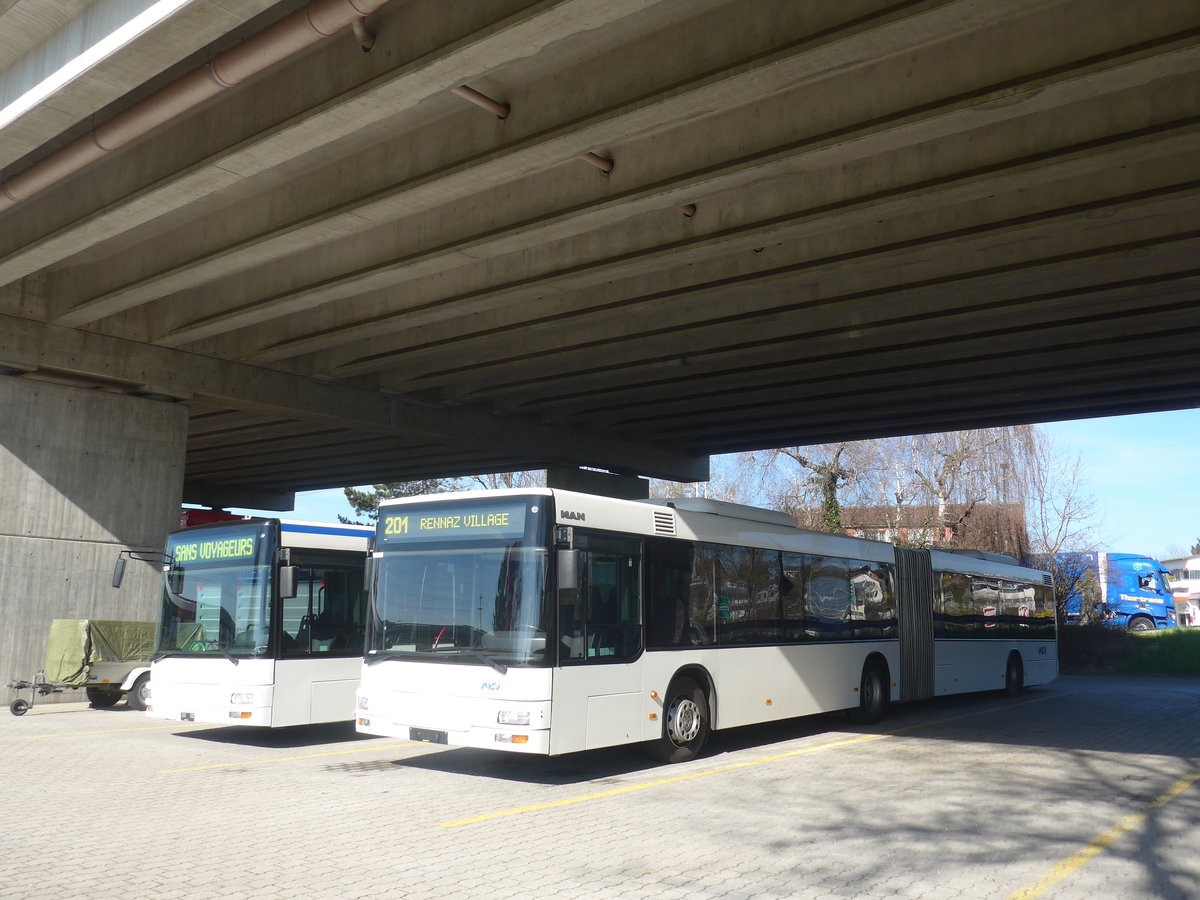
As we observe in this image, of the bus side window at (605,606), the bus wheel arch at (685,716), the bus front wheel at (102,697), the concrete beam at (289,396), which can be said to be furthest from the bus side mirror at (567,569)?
the concrete beam at (289,396)

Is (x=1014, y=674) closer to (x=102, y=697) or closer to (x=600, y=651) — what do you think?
(x=600, y=651)

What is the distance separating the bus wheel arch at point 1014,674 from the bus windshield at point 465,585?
13.6 meters

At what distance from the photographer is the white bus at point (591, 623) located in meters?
9.55

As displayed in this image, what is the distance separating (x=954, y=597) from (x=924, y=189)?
884 centimetres

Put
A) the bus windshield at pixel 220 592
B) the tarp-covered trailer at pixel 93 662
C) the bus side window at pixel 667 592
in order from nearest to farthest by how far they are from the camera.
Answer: the bus side window at pixel 667 592 < the bus windshield at pixel 220 592 < the tarp-covered trailer at pixel 93 662

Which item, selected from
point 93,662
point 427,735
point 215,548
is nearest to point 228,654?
point 215,548

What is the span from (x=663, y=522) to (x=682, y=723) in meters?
2.18

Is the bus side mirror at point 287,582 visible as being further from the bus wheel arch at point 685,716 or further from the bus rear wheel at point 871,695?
the bus rear wheel at point 871,695

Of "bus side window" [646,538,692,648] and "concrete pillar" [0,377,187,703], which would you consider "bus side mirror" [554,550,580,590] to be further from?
"concrete pillar" [0,377,187,703]

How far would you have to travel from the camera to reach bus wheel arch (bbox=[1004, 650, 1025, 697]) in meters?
20.0

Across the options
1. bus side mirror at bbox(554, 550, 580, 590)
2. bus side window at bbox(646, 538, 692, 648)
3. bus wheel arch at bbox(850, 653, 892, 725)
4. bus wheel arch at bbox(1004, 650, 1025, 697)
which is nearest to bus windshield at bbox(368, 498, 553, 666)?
bus side mirror at bbox(554, 550, 580, 590)

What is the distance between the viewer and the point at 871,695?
15.3m

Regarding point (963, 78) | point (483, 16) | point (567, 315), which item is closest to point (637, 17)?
point (483, 16)

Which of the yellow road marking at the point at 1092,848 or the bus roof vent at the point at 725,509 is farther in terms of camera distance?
the bus roof vent at the point at 725,509
